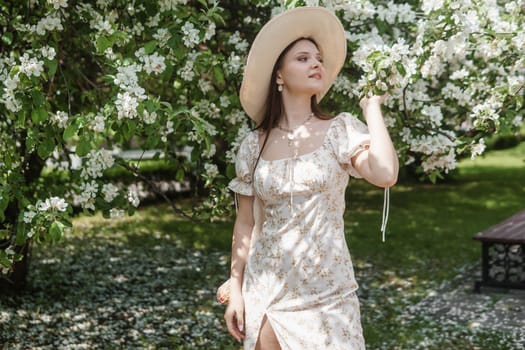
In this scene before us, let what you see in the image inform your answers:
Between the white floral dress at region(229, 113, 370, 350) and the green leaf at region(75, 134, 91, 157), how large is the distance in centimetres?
126

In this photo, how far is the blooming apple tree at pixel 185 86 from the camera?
371 centimetres

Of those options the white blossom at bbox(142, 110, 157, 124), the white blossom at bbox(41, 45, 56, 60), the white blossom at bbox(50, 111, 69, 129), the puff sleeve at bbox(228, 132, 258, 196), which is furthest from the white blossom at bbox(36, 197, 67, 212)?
the puff sleeve at bbox(228, 132, 258, 196)

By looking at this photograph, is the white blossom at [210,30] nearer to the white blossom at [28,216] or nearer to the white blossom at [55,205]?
the white blossom at [55,205]

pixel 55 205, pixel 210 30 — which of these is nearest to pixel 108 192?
pixel 55 205

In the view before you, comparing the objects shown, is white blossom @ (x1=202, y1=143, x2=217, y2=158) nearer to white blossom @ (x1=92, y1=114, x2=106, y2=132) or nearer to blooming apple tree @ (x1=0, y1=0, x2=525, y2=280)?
blooming apple tree @ (x1=0, y1=0, x2=525, y2=280)

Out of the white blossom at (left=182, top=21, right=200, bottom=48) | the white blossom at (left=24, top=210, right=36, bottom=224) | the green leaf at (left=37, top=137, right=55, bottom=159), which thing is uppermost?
the white blossom at (left=182, top=21, right=200, bottom=48)

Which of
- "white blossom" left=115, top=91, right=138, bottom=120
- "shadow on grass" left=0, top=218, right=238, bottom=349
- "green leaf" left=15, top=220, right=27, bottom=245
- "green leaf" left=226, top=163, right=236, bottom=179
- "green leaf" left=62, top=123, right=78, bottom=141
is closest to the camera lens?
"white blossom" left=115, top=91, right=138, bottom=120

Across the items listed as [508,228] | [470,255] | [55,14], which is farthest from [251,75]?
[470,255]

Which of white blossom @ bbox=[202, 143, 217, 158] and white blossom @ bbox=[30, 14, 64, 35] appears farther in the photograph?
white blossom @ bbox=[202, 143, 217, 158]

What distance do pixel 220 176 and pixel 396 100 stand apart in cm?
124

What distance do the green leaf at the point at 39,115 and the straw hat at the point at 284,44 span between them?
4.06ft

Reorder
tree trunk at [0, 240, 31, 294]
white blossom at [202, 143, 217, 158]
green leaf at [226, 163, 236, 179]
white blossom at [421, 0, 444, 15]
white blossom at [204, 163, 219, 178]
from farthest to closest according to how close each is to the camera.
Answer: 1. tree trunk at [0, 240, 31, 294]
2. white blossom at [204, 163, 219, 178]
3. white blossom at [202, 143, 217, 158]
4. green leaf at [226, 163, 236, 179]
5. white blossom at [421, 0, 444, 15]

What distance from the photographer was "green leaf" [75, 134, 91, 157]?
360 cm

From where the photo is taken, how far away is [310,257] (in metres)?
2.61
